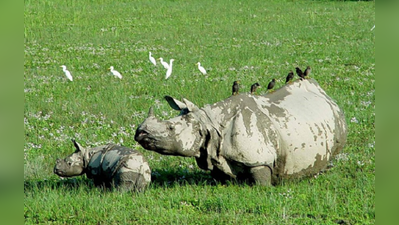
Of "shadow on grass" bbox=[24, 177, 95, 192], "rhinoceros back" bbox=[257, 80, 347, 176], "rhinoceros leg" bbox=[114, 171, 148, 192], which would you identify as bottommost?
"shadow on grass" bbox=[24, 177, 95, 192]

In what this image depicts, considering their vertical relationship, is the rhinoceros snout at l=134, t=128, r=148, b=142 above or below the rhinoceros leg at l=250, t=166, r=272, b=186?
above

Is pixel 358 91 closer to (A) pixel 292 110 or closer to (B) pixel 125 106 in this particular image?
(B) pixel 125 106

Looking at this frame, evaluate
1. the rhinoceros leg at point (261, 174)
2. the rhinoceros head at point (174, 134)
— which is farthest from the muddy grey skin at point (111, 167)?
the rhinoceros leg at point (261, 174)

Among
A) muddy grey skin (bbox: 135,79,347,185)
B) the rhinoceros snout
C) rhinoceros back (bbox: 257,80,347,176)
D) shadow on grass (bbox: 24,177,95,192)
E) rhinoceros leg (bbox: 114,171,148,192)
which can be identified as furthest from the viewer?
shadow on grass (bbox: 24,177,95,192)

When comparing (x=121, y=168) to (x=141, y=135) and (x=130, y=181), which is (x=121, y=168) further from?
(x=141, y=135)

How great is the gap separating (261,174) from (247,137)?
626 mm

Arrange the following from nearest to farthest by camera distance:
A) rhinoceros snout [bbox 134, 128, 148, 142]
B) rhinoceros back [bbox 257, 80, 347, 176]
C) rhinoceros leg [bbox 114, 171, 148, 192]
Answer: rhinoceros snout [bbox 134, 128, 148, 142], rhinoceros leg [bbox 114, 171, 148, 192], rhinoceros back [bbox 257, 80, 347, 176]

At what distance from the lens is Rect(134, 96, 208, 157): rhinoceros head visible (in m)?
9.09

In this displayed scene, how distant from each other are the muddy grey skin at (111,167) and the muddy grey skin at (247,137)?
0.63 meters

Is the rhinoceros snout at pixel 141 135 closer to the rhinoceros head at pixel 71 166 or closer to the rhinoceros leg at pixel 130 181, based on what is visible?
the rhinoceros leg at pixel 130 181

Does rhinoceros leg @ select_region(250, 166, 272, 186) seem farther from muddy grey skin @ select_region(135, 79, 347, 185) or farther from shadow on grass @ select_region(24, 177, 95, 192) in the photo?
shadow on grass @ select_region(24, 177, 95, 192)

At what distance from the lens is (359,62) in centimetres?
2420

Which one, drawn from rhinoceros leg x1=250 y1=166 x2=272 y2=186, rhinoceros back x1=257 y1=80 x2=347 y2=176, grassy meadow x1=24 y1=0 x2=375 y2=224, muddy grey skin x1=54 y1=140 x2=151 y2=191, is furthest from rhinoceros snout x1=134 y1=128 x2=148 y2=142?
rhinoceros back x1=257 y1=80 x2=347 y2=176
